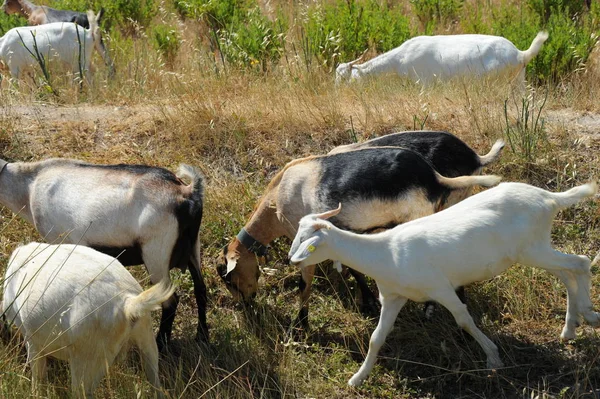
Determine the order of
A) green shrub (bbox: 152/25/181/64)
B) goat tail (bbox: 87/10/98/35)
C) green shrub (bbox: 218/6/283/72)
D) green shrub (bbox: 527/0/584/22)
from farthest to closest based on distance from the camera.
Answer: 1. green shrub (bbox: 527/0/584/22)
2. green shrub (bbox: 152/25/181/64)
3. goat tail (bbox: 87/10/98/35)
4. green shrub (bbox: 218/6/283/72)

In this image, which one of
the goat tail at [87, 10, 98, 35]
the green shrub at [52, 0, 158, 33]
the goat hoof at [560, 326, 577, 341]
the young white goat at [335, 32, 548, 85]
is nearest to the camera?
the goat hoof at [560, 326, 577, 341]

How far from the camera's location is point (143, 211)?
5250mm

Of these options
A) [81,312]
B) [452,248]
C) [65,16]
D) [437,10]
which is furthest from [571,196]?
[65,16]

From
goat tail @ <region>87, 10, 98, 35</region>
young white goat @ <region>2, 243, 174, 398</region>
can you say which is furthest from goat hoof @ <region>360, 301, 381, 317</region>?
goat tail @ <region>87, 10, 98, 35</region>

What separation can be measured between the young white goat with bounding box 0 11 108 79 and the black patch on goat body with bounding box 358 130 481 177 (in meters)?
5.34

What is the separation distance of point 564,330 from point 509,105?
3.19 m

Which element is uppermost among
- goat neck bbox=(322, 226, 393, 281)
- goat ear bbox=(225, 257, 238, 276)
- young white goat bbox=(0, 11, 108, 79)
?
young white goat bbox=(0, 11, 108, 79)

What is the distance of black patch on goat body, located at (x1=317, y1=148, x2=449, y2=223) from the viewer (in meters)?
5.38

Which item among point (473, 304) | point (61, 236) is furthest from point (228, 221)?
point (473, 304)

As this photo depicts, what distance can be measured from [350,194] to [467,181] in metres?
0.77

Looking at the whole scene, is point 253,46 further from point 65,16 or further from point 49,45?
point 65,16

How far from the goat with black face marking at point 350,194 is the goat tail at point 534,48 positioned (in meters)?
3.83

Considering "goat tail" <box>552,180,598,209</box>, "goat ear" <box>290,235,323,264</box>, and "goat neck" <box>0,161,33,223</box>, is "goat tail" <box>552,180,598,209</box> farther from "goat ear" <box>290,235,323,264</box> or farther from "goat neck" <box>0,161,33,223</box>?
"goat neck" <box>0,161,33,223</box>

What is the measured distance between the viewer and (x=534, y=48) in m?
8.79
